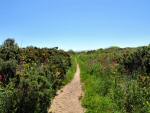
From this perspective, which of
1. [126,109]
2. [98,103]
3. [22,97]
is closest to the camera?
[22,97]

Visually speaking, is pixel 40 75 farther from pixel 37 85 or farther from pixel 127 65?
pixel 127 65

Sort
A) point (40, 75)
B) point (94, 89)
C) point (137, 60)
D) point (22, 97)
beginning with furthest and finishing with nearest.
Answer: point (137, 60), point (94, 89), point (40, 75), point (22, 97)

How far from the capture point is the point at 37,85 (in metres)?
14.1

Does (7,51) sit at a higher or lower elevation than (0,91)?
higher

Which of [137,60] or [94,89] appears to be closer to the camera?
[94,89]

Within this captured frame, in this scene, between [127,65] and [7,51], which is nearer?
[7,51]

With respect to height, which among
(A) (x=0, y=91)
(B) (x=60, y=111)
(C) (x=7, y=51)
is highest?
(C) (x=7, y=51)

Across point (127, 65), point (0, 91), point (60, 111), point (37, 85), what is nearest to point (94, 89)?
point (60, 111)

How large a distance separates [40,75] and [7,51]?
50.2 feet

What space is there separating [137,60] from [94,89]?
11.4 meters

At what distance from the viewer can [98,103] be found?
1841 centimetres

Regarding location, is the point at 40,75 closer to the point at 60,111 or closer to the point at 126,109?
the point at 60,111

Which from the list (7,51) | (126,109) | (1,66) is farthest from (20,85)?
(7,51)

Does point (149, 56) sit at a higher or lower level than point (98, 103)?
higher
